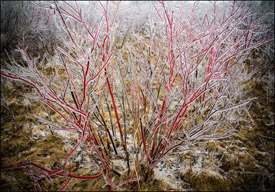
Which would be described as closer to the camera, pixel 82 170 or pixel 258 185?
pixel 258 185

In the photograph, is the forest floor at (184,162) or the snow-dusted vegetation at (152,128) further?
the forest floor at (184,162)

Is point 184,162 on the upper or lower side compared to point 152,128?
lower

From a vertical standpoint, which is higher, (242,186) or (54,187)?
(54,187)

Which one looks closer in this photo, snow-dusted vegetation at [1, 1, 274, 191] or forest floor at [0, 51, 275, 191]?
snow-dusted vegetation at [1, 1, 274, 191]

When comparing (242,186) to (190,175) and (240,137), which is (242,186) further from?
(240,137)

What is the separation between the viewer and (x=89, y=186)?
1.32m

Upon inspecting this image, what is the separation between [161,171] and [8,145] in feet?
6.33

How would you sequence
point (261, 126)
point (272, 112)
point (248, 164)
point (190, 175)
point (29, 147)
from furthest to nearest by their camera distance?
point (272, 112)
point (261, 126)
point (29, 147)
point (248, 164)
point (190, 175)

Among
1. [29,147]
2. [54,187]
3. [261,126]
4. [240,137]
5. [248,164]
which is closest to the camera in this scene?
[54,187]

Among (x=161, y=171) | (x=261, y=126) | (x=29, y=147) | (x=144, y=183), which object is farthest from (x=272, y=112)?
(x=29, y=147)

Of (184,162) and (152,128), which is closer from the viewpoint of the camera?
(152,128)

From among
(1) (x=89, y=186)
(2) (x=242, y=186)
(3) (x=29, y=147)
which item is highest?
(3) (x=29, y=147)

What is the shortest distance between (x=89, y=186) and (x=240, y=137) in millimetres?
2098

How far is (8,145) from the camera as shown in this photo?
1686 mm
